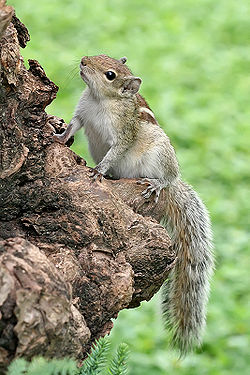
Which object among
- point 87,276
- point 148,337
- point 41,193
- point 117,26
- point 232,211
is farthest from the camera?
point 117,26

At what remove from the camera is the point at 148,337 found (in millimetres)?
4148

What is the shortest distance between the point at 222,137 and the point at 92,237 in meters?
4.19

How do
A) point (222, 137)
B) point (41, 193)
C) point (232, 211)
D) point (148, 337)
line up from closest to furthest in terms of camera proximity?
point (41, 193)
point (148, 337)
point (232, 211)
point (222, 137)

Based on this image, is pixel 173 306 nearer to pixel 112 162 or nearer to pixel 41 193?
pixel 112 162

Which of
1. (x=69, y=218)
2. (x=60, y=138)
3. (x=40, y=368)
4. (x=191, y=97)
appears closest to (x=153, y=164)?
(x=60, y=138)

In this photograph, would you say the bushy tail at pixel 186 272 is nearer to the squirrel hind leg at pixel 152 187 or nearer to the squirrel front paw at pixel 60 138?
the squirrel hind leg at pixel 152 187

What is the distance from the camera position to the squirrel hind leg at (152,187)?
8.43 feet

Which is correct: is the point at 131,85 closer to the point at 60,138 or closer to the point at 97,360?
the point at 60,138

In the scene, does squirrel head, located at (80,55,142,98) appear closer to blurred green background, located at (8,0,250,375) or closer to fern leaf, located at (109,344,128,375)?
blurred green background, located at (8,0,250,375)

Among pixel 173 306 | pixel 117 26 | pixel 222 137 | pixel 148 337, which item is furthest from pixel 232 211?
pixel 117 26

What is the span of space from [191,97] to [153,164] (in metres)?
3.81

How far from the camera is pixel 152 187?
8.72 feet

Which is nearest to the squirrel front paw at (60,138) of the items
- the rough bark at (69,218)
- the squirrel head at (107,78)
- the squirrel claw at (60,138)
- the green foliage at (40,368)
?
the squirrel claw at (60,138)

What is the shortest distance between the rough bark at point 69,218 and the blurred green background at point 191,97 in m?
0.77
